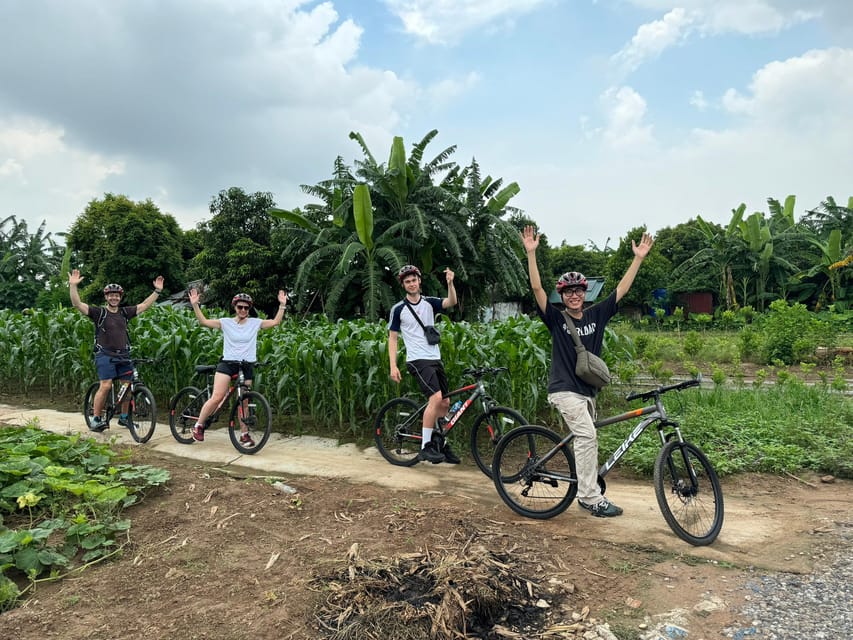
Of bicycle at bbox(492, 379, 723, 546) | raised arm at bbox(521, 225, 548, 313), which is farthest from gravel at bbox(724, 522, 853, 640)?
raised arm at bbox(521, 225, 548, 313)

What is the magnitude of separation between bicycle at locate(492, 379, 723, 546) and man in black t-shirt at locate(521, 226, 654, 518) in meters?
0.12

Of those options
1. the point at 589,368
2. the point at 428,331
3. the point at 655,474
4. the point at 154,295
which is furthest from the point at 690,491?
the point at 154,295

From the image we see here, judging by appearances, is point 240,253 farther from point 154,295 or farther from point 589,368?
point 589,368

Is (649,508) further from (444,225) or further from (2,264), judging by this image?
(2,264)

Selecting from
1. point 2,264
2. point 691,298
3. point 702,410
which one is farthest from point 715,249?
point 2,264

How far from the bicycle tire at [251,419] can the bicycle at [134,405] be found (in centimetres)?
120

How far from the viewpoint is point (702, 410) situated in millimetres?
7336

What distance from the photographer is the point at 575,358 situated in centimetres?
450

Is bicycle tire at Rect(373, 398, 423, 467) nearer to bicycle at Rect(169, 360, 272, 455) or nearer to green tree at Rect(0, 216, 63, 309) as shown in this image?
bicycle at Rect(169, 360, 272, 455)

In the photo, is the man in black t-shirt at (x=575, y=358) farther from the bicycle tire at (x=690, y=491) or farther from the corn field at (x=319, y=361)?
the corn field at (x=319, y=361)

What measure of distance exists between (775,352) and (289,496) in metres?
11.8

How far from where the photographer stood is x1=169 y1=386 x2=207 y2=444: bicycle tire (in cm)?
723

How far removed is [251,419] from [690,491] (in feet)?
15.6

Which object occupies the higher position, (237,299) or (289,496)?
(237,299)
